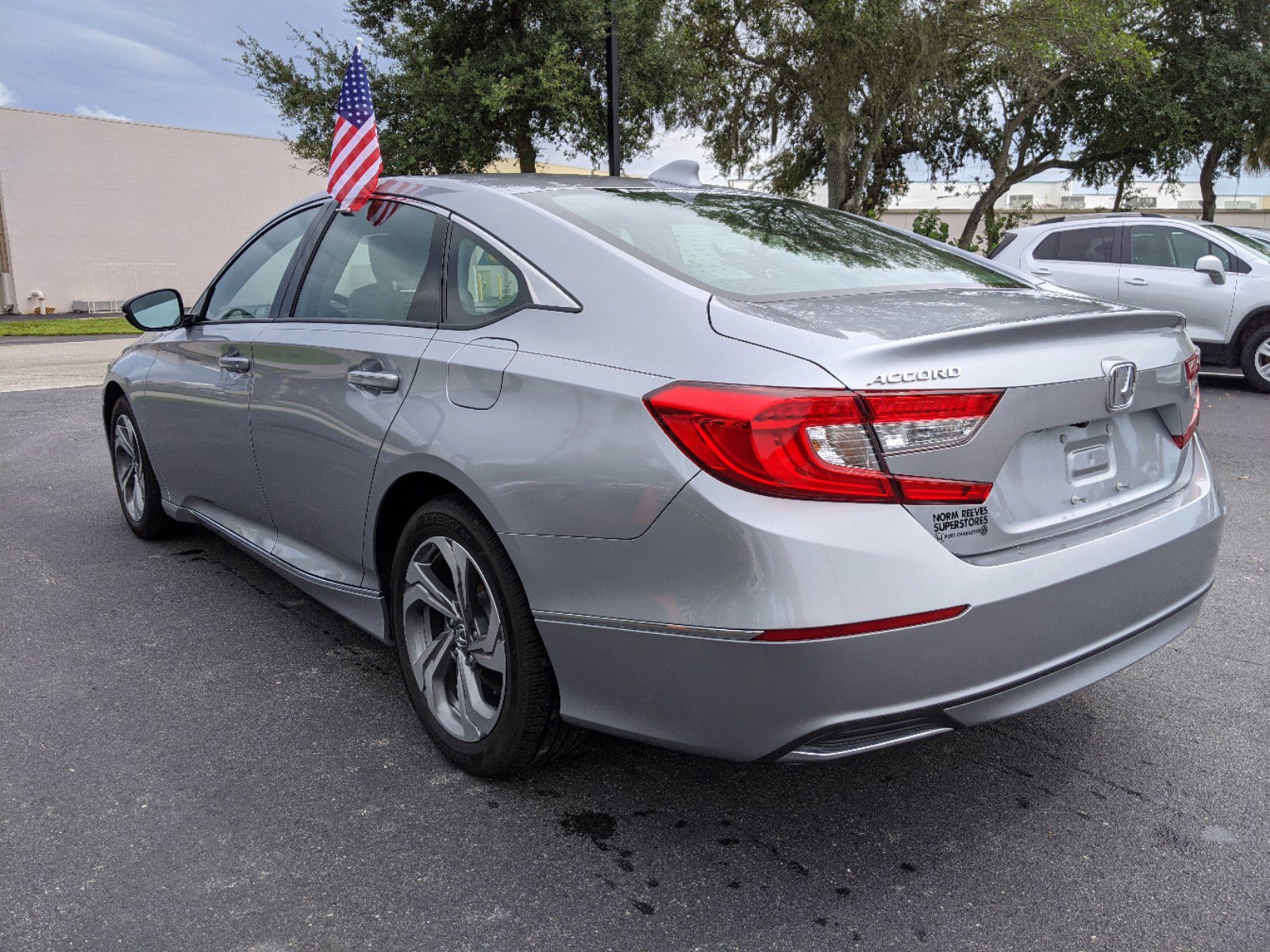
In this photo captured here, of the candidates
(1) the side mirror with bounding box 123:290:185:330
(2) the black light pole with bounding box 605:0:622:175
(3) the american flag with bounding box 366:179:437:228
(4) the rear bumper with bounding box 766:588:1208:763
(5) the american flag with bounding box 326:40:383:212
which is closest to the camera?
(4) the rear bumper with bounding box 766:588:1208:763

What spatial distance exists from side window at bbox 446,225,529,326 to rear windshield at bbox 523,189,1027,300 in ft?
0.71

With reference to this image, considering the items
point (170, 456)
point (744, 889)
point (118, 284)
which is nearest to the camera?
point (744, 889)

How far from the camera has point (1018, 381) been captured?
2184mm

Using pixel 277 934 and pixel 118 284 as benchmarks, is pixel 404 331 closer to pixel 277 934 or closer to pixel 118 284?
pixel 277 934

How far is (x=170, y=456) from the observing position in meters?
4.54

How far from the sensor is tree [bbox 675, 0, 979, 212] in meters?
19.7

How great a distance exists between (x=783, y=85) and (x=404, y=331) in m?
21.4

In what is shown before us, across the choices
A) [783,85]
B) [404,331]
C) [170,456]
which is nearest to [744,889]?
[404,331]

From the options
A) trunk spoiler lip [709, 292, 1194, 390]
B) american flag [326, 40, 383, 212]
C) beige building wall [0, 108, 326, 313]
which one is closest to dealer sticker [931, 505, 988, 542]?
trunk spoiler lip [709, 292, 1194, 390]

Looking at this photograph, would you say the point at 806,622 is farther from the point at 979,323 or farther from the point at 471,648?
the point at 471,648

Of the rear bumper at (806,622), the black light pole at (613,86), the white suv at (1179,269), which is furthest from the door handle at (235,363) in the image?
the black light pole at (613,86)

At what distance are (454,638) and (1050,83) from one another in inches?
970

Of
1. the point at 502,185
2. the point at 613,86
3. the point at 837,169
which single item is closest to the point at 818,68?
the point at 837,169

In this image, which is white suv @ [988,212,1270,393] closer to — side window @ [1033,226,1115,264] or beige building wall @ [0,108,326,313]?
side window @ [1033,226,1115,264]
